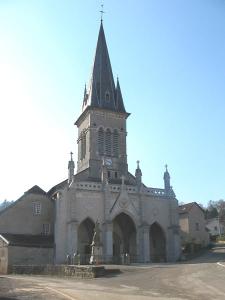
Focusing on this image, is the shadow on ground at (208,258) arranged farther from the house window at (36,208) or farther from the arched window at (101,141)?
the house window at (36,208)

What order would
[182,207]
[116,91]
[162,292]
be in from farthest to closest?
[182,207] < [116,91] < [162,292]

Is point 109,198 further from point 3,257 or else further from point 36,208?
point 3,257

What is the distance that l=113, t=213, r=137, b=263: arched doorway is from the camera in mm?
47375

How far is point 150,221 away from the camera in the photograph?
47.0 metres

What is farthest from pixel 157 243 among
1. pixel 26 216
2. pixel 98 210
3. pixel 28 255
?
pixel 28 255

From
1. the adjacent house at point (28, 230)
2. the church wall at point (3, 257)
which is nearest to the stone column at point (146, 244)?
the adjacent house at point (28, 230)

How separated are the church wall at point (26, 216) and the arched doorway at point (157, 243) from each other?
37.3ft

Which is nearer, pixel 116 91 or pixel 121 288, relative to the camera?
pixel 121 288

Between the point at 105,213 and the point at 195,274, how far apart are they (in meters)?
22.6

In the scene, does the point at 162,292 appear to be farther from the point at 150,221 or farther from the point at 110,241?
the point at 150,221

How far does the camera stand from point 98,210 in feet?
147

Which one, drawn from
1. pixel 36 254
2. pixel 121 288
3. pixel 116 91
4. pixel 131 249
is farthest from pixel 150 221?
pixel 121 288

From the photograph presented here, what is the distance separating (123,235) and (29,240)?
1094cm

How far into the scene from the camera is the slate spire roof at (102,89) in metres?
54.0
